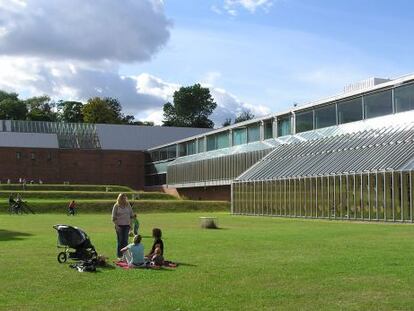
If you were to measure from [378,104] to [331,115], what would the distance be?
6.34 meters

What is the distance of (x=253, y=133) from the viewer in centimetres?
6631

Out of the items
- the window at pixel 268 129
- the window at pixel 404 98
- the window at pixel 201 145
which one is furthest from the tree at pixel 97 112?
the window at pixel 404 98

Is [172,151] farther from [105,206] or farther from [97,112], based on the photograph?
[97,112]

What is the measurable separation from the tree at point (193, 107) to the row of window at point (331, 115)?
66.8m

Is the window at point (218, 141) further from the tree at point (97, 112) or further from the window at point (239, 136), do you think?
the tree at point (97, 112)

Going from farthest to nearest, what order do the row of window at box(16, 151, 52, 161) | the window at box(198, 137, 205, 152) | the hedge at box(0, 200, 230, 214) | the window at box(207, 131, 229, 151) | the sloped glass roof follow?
the row of window at box(16, 151, 52, 161) → the window at box(198, 137, 205, 152) → the window at box(207, 131, 229, 151) → the hedge at box(0, 200, 230, 214) → the sloped glass roof

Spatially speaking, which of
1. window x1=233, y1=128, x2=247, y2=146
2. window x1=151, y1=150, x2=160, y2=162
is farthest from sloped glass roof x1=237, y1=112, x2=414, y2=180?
window x1=151, y1=150, x2=160, y2=162

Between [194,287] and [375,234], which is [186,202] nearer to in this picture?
[375,234]

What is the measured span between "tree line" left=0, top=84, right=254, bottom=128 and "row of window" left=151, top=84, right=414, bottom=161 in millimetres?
57257

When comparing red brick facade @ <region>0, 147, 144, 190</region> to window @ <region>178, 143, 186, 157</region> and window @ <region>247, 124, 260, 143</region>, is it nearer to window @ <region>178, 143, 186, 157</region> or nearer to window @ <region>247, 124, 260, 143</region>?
window @ <region>178, 143, 186, 157</region>

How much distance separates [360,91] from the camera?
46.4 metres

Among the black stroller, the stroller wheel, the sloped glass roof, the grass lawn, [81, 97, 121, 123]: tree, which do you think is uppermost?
[81, 97, 121, 123]: tree

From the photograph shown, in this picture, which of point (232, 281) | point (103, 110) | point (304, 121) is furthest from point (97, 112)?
point (232, 281)

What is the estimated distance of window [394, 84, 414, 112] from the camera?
4097cm
